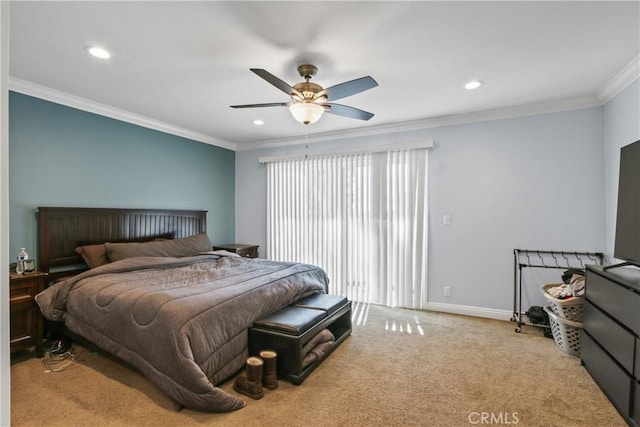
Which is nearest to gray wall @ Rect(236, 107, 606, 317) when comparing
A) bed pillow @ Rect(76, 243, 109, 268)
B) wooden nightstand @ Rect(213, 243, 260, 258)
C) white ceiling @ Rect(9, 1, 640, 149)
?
white ceiling @ Rect(9, 1, 640, 149)

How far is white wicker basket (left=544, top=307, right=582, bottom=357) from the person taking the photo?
8.98ft

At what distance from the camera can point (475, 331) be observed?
11.0 feet

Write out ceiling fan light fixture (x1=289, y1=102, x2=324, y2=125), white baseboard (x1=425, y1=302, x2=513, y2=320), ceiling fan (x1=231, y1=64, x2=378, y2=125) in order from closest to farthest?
ceiling fan (x1=231, y1=64, x2=378, y2=125), ceiling fan light fixture (x1=289, y1=102, x2=324, y2=125), white baseboard (x1=425, y1=302, x2=513, y2=320)

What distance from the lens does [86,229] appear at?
3.35 metres

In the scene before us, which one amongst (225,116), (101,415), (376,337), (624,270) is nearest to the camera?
(101,415)

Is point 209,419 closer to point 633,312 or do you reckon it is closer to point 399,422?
point 399,422

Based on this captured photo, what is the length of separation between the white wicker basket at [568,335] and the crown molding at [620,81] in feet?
7.15

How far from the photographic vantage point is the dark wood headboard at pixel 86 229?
3.03m

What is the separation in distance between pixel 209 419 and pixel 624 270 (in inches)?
122

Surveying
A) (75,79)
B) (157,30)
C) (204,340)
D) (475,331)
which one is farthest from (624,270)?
(75,79)

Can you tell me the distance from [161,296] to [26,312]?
1458 mm

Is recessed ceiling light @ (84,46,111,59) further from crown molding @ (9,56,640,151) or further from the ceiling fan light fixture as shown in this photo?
the ceiling fan light fixture

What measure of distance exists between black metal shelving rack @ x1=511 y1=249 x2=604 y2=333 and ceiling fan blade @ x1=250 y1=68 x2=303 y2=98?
311 centimetres
